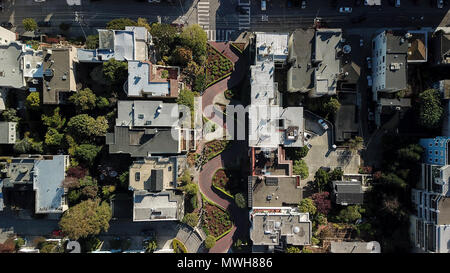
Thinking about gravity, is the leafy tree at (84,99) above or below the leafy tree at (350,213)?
above

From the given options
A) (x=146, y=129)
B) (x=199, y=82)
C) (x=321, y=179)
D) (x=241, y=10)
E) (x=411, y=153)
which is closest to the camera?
(x=146, y=129)

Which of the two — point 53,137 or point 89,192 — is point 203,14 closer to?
point 53,137

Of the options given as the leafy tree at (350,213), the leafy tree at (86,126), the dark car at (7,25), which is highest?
the dark car at (7,25)

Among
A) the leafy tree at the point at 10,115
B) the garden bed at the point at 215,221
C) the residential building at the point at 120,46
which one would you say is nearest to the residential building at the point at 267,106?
the garden bed at the point at 215,221

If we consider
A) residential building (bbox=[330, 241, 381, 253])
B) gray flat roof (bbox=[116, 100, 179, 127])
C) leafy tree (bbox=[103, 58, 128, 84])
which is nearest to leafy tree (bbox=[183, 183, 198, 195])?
gray flat roof (bbox=[116, 100, 179, 127])

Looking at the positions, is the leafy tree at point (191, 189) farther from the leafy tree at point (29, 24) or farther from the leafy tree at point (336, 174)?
the leafy tree at point (29, 24)

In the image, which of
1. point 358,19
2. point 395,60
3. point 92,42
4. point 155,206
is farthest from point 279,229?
point 92,42
